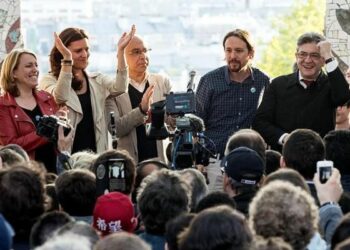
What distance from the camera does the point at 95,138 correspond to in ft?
30.6

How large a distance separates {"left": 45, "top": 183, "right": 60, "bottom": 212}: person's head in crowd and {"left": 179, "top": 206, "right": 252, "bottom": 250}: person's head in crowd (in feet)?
4.71

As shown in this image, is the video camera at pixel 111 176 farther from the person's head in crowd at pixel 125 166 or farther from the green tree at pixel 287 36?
the green tree at pixel 287 36

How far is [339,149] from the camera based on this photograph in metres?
7.39

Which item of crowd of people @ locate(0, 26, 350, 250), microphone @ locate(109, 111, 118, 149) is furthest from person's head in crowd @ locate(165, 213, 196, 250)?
microphone @ locate(109, 111, 118, 149)

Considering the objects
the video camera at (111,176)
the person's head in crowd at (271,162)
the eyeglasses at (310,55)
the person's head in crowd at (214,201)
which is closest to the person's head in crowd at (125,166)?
the video camera at (111,176)

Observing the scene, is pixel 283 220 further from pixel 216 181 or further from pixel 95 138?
pixel 95 138

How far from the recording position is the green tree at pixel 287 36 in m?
51.8

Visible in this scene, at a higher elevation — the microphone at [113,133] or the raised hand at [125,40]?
the raised hand at [125,40]

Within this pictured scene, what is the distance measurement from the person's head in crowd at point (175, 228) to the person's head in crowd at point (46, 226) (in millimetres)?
548

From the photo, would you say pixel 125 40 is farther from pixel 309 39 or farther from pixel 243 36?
pixel 309 39

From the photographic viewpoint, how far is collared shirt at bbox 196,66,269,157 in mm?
9555

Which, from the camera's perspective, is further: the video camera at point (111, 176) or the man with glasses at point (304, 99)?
the man with glasses at point (304, 99)

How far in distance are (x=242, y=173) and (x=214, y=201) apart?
1.95 feet

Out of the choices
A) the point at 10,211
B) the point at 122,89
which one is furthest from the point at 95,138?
the point at 10,211
